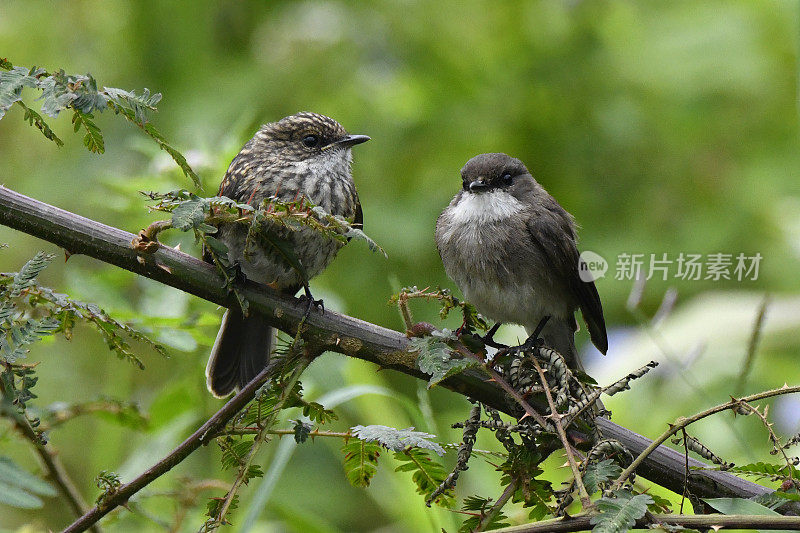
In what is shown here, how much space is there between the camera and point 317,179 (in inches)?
139

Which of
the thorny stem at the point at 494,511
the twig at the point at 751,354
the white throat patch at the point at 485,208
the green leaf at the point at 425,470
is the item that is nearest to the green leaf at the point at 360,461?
the green leaf at the point at 425,470

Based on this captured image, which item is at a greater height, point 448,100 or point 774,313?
point 448,100

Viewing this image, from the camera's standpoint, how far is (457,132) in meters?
4.88

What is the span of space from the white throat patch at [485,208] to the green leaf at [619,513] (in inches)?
85.0

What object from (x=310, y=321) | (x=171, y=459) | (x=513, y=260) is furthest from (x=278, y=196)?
(x=171, y=459)

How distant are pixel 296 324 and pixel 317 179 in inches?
62.4

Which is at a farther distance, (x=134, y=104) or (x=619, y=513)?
(x=134, y=104)

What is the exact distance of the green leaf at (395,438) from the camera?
169 cm

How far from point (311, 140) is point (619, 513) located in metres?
2.60

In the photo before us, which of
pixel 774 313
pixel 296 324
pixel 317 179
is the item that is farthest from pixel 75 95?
pixel 774 313

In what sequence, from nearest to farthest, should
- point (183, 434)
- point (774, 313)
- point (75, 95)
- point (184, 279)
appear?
point (75, 95) < point (184, 279) < point (183, 434) < point (774, 313)

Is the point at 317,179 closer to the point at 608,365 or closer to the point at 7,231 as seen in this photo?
the point at 608,365

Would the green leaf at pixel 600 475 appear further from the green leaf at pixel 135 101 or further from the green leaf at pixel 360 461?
the green leaf at pixel 135 101

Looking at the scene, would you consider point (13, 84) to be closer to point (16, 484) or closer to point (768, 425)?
point (16, 484)
